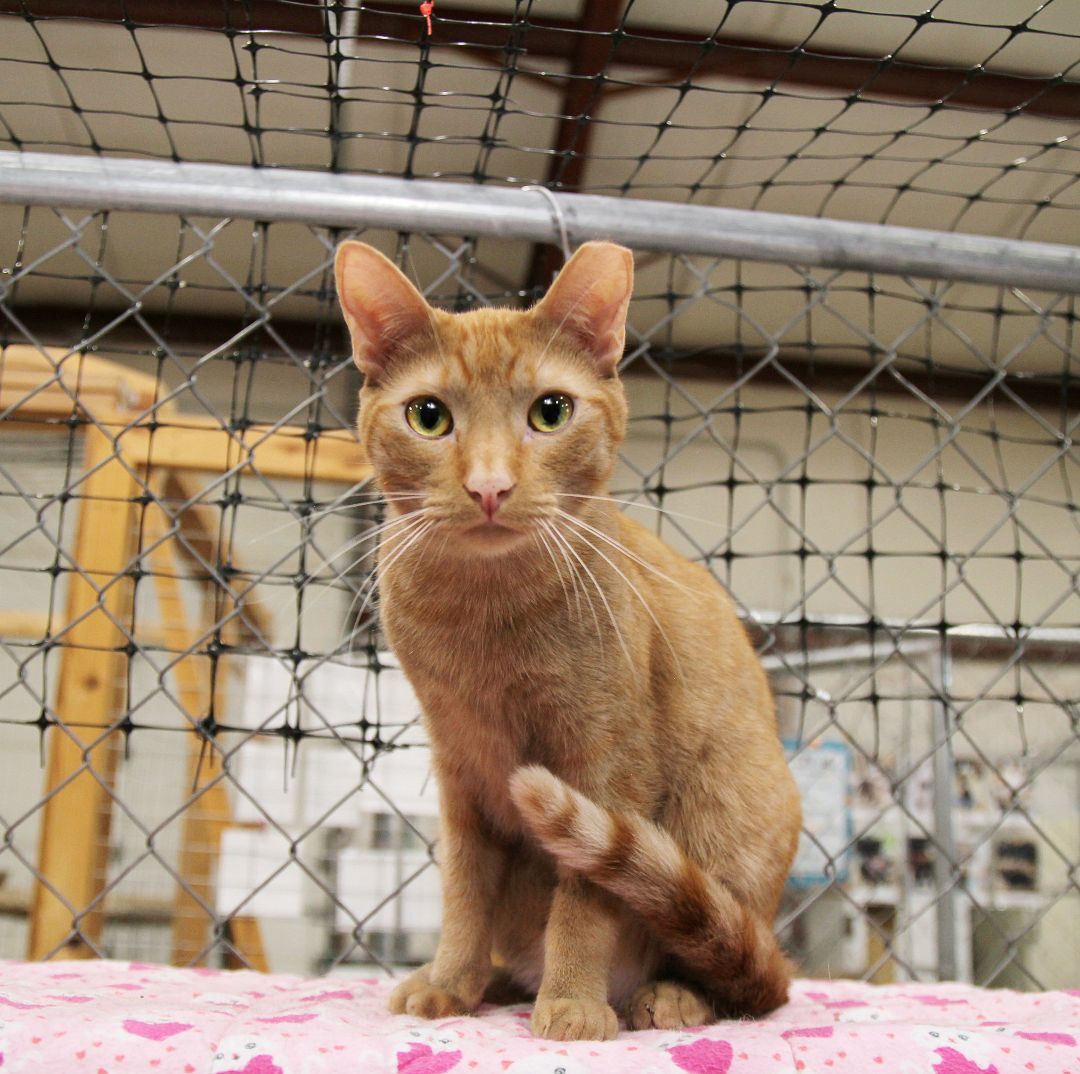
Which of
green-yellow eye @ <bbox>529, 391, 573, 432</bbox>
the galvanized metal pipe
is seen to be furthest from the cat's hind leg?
the galvanized metal pipe

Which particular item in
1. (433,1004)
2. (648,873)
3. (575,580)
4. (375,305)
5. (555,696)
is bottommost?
(433,1004)

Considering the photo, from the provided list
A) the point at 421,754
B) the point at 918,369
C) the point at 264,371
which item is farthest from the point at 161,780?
the point at 918,369

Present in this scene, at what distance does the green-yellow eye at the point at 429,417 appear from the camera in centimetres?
106

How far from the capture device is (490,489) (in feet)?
3.10

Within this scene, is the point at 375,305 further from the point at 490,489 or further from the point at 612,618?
the point at 612,618

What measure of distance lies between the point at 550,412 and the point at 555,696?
1.04 feet

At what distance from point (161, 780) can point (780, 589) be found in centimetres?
282

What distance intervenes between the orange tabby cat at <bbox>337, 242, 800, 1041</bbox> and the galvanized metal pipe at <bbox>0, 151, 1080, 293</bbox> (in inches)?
13.7

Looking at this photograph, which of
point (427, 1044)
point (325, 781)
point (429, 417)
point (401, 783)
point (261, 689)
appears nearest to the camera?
point (427, 1044)

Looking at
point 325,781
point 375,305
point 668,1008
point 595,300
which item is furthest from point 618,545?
point 325,781

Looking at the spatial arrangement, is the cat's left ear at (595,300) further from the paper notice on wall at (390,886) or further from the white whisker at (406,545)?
the paper notice on wall at (390,886)

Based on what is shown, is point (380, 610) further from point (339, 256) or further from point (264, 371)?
point (264, 371)

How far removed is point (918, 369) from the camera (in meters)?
4.24

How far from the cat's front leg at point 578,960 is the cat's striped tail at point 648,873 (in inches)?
1.4
